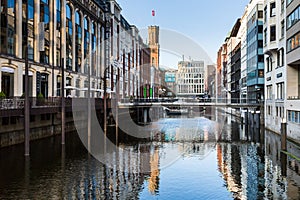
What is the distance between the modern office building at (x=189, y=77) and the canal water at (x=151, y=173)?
153889mm

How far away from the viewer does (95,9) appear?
3081 inches

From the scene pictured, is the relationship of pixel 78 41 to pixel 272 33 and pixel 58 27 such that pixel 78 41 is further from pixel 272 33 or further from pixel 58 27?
pixel 272 33

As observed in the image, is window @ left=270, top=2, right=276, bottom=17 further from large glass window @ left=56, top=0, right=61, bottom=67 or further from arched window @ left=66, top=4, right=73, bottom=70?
arched window @ left=66, top=4, right=73, bottom=70

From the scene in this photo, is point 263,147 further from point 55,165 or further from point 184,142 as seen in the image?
point 55,165

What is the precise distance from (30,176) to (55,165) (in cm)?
379

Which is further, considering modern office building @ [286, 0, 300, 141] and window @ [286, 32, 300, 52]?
window @ [286, 32, 300, 52]

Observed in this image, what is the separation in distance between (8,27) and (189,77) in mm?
159063

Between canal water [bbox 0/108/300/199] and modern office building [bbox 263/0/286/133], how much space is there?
9.85m

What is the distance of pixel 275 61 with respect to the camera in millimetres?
50250

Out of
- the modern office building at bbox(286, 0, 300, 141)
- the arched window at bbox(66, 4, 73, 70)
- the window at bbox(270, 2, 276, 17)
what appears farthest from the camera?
the arched window at bbox(66, 4, 73, 70)

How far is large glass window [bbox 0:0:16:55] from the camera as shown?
4024 cm

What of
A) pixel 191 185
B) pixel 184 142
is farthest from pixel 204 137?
pixel 191 185

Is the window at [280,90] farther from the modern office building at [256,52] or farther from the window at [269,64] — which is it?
the modern office building at [256,52]

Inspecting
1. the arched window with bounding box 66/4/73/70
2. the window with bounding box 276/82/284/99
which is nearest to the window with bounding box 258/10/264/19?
the window with bounding box 276/82/284/99
